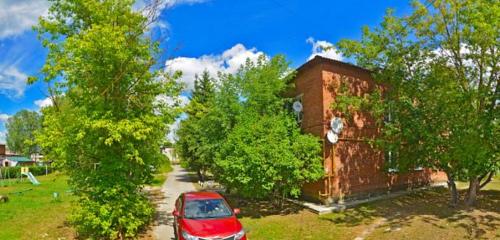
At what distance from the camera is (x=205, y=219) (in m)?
10.1

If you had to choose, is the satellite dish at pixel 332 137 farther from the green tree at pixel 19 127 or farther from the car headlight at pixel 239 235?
the green tree at pixel 19 127

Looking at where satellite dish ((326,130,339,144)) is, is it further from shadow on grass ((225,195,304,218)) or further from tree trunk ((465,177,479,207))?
tree trunk ((465,177,479,207))

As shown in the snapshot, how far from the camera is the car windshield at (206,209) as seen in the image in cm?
1034

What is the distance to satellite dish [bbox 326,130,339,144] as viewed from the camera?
15.5m

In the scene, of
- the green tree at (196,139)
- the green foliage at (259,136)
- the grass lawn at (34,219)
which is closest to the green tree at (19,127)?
the green tree at (196,139)

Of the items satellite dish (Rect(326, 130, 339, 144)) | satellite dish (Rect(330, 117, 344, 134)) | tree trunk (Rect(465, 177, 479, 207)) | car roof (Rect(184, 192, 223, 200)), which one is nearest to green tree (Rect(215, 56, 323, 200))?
satellite dish (Rect(326, 130, 339, 144))

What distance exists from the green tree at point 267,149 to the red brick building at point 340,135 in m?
1.03

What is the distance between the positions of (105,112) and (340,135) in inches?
385

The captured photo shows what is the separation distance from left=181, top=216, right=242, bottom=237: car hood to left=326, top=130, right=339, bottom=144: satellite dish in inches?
266

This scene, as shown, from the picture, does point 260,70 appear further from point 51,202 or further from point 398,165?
point 51,202

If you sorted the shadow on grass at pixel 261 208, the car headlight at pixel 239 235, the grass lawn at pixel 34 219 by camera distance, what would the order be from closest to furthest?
the car headlight at pixel 239 235
the grass lawn at pixel 34 219
the shadow on grass at pixel 261 208

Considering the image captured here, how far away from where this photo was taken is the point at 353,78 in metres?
17.2

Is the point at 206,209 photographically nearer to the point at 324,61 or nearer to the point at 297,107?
the point at 297,107

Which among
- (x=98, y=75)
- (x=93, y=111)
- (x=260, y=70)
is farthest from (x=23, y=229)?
(x=260, y=70)
